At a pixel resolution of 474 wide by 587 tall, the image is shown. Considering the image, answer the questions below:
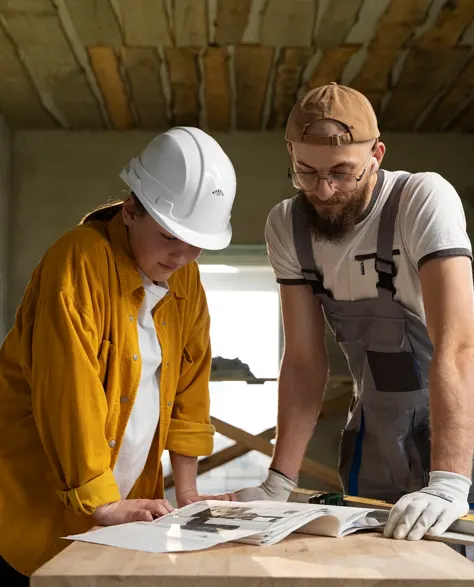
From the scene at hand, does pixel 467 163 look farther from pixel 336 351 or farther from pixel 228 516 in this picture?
pixel 228 516

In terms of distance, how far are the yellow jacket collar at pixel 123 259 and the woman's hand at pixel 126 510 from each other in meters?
0.41

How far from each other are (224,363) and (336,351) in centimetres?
73

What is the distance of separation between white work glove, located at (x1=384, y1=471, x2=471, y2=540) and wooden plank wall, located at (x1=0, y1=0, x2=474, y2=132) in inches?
99.2

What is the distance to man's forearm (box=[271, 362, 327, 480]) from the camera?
1.85 meters

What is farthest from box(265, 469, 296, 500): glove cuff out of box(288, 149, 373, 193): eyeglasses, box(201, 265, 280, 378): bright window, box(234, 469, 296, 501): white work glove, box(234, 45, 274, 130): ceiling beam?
box(201, 265, 280, 378): bright window

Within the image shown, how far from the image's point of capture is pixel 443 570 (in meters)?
0.88

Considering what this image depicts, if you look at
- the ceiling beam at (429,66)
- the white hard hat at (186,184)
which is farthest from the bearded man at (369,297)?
the ceiling beam at (429,66)

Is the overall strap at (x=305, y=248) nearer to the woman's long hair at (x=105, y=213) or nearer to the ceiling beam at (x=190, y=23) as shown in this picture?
the woman's long hair at (x=105, y=213)

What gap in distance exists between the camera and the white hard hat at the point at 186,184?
1555 mm

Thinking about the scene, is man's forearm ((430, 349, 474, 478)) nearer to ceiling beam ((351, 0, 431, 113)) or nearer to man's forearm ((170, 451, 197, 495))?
man's forearm ((170, 451, 197, 495))

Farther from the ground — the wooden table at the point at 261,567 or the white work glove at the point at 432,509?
the white work glove at the point at 432,509

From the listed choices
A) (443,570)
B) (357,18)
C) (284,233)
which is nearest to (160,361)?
(284,233)

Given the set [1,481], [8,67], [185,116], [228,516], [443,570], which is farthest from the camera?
[185,116]

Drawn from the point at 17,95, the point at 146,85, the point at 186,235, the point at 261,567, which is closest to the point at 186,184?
the point at 186,235
